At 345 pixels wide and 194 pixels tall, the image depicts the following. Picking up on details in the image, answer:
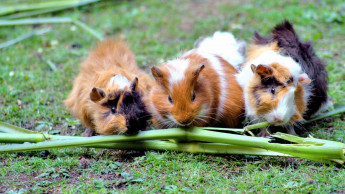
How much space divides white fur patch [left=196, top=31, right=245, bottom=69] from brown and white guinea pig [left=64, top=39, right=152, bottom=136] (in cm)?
81

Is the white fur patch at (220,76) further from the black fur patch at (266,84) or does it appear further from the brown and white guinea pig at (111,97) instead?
the brown and white guinea pig at (111,97)

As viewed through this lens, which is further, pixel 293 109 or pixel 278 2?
pixel 278 2

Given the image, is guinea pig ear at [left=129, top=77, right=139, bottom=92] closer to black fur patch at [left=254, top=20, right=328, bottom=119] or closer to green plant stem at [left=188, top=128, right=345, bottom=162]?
green plant stem at [left=188, top=128, right=345, bottom=162]

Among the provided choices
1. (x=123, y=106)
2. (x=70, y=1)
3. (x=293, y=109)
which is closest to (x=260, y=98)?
(x=293, y=109)

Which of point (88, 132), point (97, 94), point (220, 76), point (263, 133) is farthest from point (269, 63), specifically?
point (88, 132)

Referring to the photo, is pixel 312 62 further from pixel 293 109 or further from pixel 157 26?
pixel 157 26

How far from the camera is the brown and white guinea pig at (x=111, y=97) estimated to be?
3188 millimetres

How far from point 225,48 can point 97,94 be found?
62.6 inches

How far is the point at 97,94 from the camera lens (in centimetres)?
327

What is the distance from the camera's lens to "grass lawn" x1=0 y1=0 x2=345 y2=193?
2.80 metres

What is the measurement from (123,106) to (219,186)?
106cm

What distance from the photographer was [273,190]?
8.68 feet

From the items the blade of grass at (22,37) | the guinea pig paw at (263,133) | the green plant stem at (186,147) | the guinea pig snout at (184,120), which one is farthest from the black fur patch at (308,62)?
the blade of grass at (22,37)

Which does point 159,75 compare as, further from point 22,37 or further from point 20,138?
point 22,37
